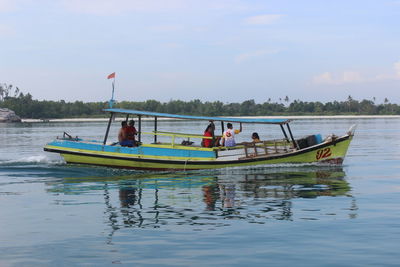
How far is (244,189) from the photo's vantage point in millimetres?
16625

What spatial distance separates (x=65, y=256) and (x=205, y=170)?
12.1 metres

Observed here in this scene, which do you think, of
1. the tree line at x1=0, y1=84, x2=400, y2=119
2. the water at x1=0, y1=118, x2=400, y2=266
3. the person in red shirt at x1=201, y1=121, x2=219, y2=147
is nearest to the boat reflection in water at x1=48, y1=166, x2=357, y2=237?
the water at x1=0, y1=118, x2=400, y2=266

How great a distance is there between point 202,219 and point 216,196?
3318mm

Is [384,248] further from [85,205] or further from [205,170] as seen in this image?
[205,170]

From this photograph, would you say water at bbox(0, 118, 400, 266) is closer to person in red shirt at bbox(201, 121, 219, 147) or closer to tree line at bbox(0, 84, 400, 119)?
person in red shirt at bbox(201, 121, 219, 147)

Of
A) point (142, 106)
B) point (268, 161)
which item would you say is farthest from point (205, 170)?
point (142, 106)

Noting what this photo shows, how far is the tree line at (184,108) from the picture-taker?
160 meters

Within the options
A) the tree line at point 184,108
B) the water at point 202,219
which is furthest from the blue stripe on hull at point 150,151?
the tree line at point 184,108

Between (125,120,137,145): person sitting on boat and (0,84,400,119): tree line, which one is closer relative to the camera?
(125,120,137,145): person sitting on boat

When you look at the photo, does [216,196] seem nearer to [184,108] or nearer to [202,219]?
[202,219]

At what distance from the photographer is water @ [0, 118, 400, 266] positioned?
924 centimetres

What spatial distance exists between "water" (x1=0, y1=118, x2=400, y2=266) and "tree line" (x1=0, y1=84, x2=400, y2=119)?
135788mm

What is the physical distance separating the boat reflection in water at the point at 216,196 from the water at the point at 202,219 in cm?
3

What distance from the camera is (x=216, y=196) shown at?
603 inches
